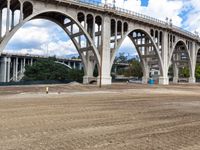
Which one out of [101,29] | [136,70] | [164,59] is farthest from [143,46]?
[136,70]

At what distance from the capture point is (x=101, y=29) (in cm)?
5269

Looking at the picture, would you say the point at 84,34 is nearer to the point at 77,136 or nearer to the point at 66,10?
the point at 66,10

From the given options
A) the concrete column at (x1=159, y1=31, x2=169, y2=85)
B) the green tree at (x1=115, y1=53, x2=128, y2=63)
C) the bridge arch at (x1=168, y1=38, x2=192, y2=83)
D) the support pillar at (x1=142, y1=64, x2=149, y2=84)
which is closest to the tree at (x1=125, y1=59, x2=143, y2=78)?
the bridge arch at (x1=168, y1=38, x2=192, y2=83)

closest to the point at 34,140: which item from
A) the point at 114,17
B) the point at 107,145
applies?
the point at 107,145

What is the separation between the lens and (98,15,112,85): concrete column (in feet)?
170

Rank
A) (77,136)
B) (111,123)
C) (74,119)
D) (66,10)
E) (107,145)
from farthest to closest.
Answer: (66,10)
(74,119)
(111,123)
(77,136)
(107,145)

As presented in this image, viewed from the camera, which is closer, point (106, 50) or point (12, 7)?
point (12, 7)

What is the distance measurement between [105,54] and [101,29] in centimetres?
503

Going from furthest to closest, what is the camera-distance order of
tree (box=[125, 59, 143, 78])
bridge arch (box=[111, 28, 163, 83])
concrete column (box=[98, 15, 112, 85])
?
tree (box=[125, 59, 143, 78])
bridge arch (box=[111, 28, 163, 83])
concrete column (box=[98, 15, 112, 85])

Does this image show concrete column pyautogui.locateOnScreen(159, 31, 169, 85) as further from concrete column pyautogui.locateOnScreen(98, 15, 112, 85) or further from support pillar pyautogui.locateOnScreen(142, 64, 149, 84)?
concrete column pyautogui.locateOnScreen(98, 15, 112, 85)

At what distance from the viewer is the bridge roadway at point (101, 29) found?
43000mm

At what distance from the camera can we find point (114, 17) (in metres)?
54.6

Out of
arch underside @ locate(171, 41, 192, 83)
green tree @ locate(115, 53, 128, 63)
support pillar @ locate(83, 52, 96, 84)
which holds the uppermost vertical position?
green tree @ locate(115, 53, 128, 63)

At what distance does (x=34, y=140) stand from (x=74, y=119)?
13.6 ft
